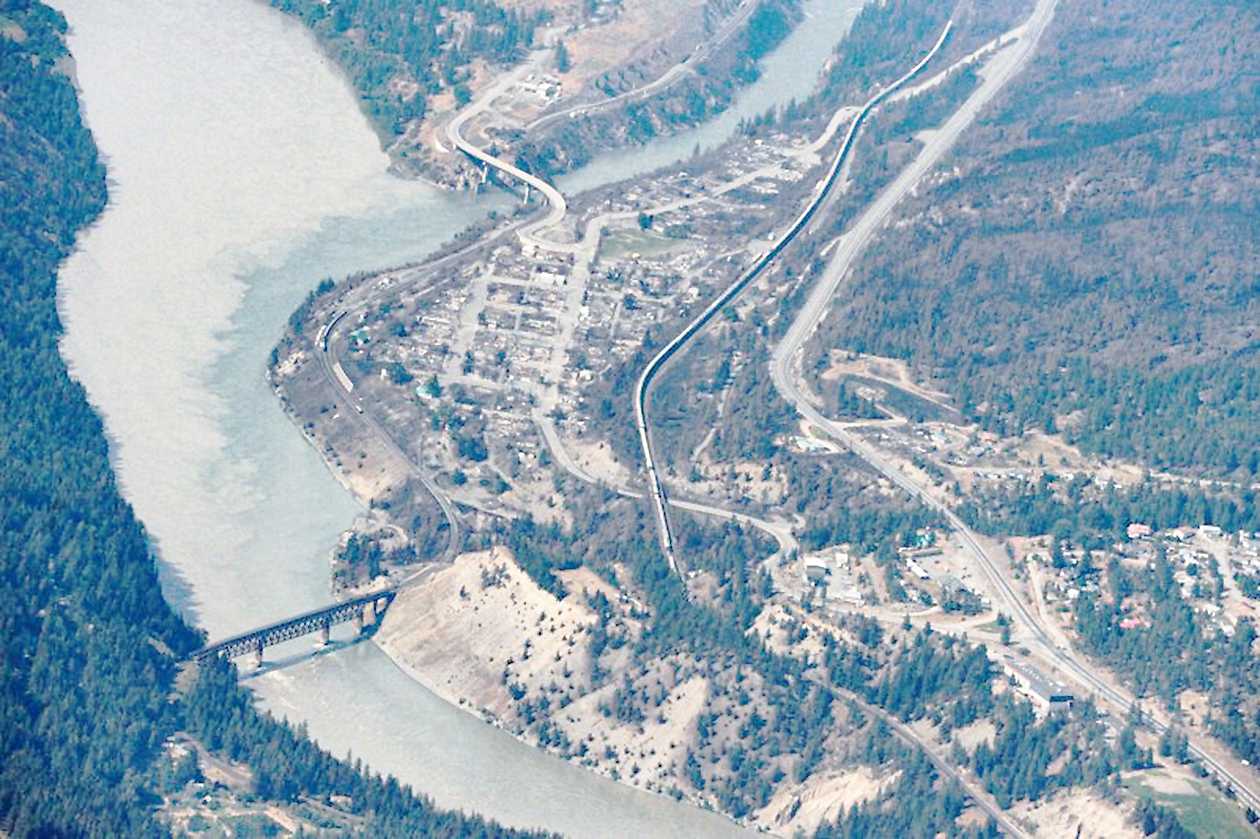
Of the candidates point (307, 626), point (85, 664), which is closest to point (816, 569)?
point (307, 626)

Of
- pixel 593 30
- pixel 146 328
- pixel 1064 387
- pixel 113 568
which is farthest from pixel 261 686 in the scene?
pixel 593 30

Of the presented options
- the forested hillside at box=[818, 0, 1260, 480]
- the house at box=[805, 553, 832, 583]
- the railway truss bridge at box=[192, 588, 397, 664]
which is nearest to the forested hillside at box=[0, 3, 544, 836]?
the railway truss bridge at box=[192, 588, 397, 664]

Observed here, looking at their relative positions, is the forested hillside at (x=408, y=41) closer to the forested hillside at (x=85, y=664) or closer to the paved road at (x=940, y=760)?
the forested hillside at (x=85, y=664)

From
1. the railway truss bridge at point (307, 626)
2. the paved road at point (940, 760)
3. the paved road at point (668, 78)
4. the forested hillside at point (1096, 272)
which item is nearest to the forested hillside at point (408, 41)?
the paved road at point (668, 78)

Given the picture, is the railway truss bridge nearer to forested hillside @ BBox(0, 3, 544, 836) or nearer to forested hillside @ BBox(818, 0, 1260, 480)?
forested hillside @ BBox(0, 3, 544, 836)

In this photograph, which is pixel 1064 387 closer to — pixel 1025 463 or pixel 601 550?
pixel 1025 463

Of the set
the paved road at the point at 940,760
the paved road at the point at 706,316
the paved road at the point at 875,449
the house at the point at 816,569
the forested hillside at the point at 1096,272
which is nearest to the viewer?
the paved road at the point at 940,760

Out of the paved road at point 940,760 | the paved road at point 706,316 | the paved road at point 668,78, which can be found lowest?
the paved road at point 668,78

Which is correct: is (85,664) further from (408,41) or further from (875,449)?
(408,41)
